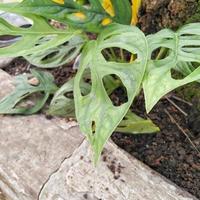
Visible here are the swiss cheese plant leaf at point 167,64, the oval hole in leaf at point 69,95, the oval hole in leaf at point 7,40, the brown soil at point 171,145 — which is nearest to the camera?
the swiss cheese plant leaf at point 167,64

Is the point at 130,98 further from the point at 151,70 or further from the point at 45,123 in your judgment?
the point at 45,123

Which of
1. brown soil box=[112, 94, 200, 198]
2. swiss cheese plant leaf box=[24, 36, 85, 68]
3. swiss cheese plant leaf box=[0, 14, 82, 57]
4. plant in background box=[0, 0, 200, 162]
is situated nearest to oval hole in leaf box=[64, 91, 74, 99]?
plant in background box=[0, 0, 200, 162]

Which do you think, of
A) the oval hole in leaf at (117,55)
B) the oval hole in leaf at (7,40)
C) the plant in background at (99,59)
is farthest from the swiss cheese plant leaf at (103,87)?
the oval hole in leaf at (7,40)

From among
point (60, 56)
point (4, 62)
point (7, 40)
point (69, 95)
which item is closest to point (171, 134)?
point (69, 95)

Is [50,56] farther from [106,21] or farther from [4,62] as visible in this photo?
[106,21]

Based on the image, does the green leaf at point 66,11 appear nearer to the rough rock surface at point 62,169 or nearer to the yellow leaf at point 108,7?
the yellow leaf at point 108,7

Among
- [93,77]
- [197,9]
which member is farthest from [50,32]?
[197,9]

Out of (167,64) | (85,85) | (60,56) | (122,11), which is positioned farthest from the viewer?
(60,56)

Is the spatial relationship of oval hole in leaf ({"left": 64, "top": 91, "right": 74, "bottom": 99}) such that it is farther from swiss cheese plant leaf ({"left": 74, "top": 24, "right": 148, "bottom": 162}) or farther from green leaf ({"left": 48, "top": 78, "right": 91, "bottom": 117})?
swiss cheese plant leaf ({"left": 74, "top": 24, "right": 148, "bottom": 162})

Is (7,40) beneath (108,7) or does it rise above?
beneath
